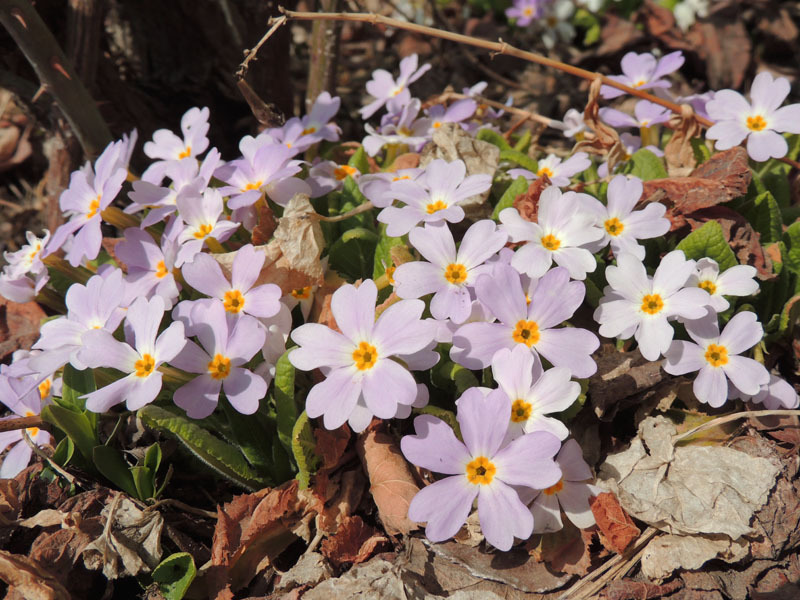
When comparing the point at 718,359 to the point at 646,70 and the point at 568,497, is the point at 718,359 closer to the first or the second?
the point at 568,497

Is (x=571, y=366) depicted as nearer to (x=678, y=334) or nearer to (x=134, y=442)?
(x=678, y=334)

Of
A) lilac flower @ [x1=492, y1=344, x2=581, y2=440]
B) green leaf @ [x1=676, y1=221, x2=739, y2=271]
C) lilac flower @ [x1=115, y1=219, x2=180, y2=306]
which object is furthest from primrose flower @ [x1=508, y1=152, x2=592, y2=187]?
lilac flower @ [x1=115, y1=219, x2=180, y2=306]

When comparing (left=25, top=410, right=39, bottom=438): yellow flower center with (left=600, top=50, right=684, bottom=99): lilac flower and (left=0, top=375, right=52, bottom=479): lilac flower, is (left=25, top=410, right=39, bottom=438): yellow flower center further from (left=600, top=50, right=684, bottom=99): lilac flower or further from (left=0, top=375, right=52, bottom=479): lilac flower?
(left=600, top=50, right=684, bottom=99): lilac flower

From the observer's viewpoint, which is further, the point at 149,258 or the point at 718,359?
the point at 149,258

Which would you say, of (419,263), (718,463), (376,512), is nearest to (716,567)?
(718,463)

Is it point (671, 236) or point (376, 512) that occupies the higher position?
point (671, 236)

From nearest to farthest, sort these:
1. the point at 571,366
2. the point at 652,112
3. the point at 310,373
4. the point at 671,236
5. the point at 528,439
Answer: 1. the point at 528,439
2. the point at 571,366
3. the point at 310,373
4. the point at 671,236
5. the point at 652,112

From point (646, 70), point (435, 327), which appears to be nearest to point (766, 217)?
point (646, 70)

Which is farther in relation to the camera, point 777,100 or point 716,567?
point 777,100
